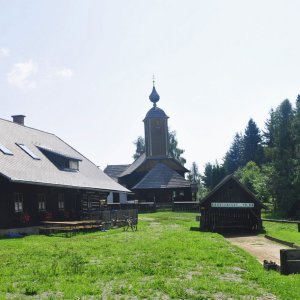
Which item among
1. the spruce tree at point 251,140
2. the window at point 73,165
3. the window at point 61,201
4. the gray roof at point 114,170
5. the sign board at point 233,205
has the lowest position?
the sign board at point 233,205

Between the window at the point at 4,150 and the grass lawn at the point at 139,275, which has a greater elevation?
the window at the point at 4,150

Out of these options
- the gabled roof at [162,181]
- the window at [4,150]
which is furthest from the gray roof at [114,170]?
the window at [4,150]

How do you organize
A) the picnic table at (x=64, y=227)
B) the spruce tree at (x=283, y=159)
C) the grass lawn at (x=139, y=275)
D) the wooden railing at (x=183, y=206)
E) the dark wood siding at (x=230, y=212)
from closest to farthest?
the grass lawn at (x=139, y=275), the picnic table at (x=64, y=227), the dark wood siding at (x=230, y=212), the spruce tree at (x=283, y=159), the wooden railing at (x=183, y=206)

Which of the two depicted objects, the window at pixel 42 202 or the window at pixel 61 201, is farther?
the window at pixel 61 201

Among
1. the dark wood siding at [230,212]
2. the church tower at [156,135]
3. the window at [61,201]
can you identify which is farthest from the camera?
the church tower at [156,135]

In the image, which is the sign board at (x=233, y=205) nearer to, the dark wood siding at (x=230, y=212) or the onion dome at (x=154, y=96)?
the dark wood siding at (x=230, y=212)

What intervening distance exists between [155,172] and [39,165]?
30.7 metres

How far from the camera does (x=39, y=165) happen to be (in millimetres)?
28125

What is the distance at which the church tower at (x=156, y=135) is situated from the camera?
211 feet

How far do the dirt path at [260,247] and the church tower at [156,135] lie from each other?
4075 cm

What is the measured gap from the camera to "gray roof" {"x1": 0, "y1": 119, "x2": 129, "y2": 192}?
80.7ft

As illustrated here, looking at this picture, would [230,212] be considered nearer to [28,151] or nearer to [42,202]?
[42,202]

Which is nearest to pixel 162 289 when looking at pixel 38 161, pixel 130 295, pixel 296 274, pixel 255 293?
pixel 130 295

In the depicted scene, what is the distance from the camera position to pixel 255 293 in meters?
9.15
